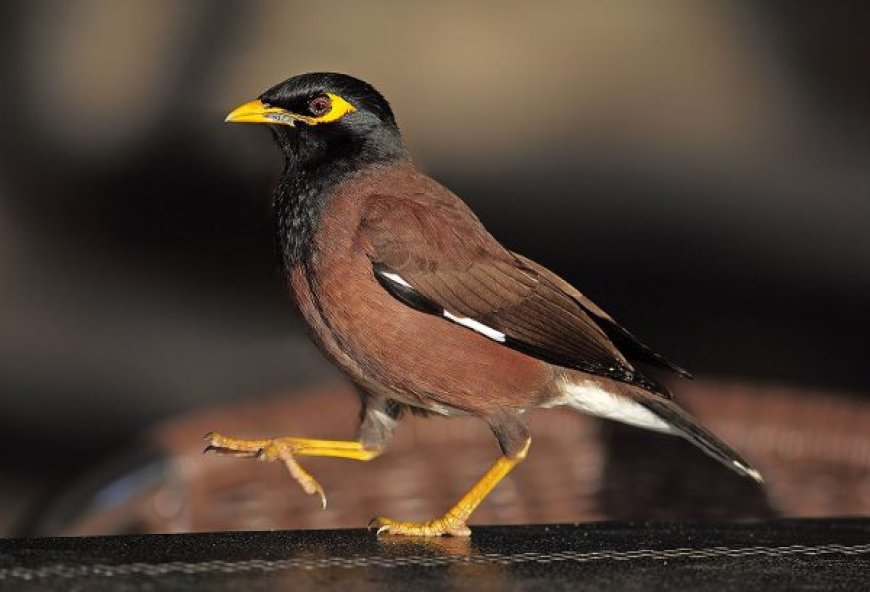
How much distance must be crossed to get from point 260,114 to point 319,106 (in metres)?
0.13

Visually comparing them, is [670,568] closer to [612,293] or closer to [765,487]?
[765,487]

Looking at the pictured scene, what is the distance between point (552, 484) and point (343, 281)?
206cm

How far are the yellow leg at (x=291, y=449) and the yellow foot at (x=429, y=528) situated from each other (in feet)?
0.64

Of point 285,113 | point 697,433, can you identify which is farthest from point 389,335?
point 697,433

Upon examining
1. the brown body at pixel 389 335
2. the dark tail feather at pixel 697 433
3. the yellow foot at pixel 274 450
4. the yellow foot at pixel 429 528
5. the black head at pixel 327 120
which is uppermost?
the black head at pixel 327 120

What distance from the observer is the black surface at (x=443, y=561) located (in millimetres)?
2631

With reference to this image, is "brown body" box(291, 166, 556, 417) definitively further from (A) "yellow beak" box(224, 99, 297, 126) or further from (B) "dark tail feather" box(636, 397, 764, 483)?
(B) "dark tail feather" box(636, 397, 764, 483)

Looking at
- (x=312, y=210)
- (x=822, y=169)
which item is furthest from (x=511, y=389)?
(x=822, y=169)

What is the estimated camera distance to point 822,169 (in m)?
6.95

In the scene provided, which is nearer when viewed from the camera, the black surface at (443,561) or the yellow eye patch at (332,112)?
the black surface at (443,561)

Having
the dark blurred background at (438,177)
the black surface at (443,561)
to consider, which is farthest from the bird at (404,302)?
the dark blurred background at (438,177)

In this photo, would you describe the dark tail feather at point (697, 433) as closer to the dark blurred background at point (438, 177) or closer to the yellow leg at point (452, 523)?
the yellow leg at point (452, 523)

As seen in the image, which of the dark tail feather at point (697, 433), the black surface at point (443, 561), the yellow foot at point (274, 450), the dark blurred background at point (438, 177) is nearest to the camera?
the black surface at point (443, 561)

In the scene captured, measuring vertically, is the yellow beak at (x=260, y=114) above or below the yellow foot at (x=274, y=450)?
above
